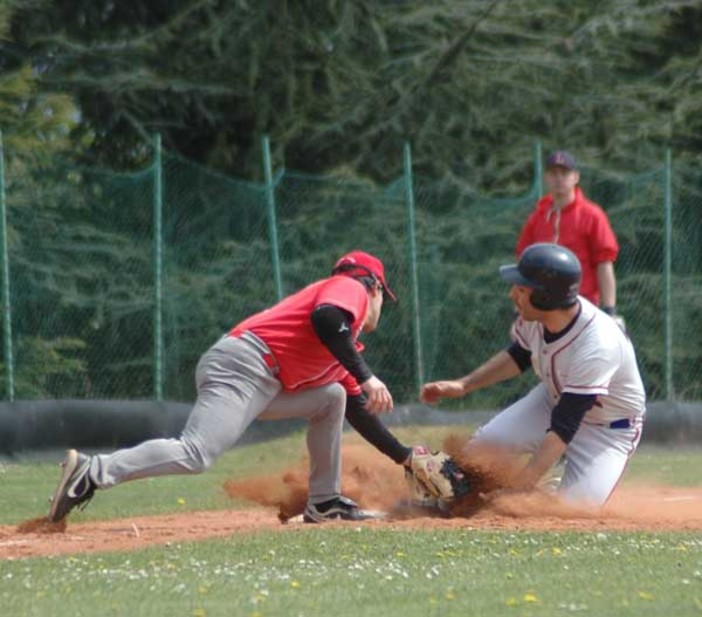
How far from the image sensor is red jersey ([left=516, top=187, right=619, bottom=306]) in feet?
42.4

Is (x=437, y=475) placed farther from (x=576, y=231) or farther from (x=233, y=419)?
(x=576, y=231)

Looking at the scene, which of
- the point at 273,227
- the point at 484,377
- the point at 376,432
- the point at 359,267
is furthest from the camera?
the point at 273,227

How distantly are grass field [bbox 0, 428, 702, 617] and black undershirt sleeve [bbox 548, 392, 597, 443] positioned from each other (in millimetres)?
741

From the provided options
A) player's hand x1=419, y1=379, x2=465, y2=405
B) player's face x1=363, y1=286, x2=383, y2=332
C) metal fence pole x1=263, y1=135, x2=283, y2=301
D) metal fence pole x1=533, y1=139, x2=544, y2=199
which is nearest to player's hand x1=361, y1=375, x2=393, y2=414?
player's face x1=363, y1=286, x2=383, y2=332

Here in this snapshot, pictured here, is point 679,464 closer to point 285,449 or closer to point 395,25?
point 285,449

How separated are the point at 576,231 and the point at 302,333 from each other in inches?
157

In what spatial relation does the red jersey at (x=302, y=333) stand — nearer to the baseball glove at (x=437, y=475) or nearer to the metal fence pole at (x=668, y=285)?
the baseball glove at (x=437, y=475)

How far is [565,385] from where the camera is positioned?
9.66m

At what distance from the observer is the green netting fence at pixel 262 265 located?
15.1 metres

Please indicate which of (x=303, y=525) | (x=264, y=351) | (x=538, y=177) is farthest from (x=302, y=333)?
(x=538, y=177)

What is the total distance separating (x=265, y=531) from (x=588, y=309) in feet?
6.89

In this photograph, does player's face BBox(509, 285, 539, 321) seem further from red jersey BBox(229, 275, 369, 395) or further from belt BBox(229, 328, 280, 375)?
belt BBox(229, 328, 280, 375)

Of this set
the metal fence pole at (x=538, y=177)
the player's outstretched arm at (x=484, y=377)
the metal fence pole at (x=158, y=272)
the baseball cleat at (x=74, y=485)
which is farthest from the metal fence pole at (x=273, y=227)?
the baseball cleat at (x=74, y=485)

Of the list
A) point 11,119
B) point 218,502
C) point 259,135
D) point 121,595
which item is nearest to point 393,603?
point 121,595
